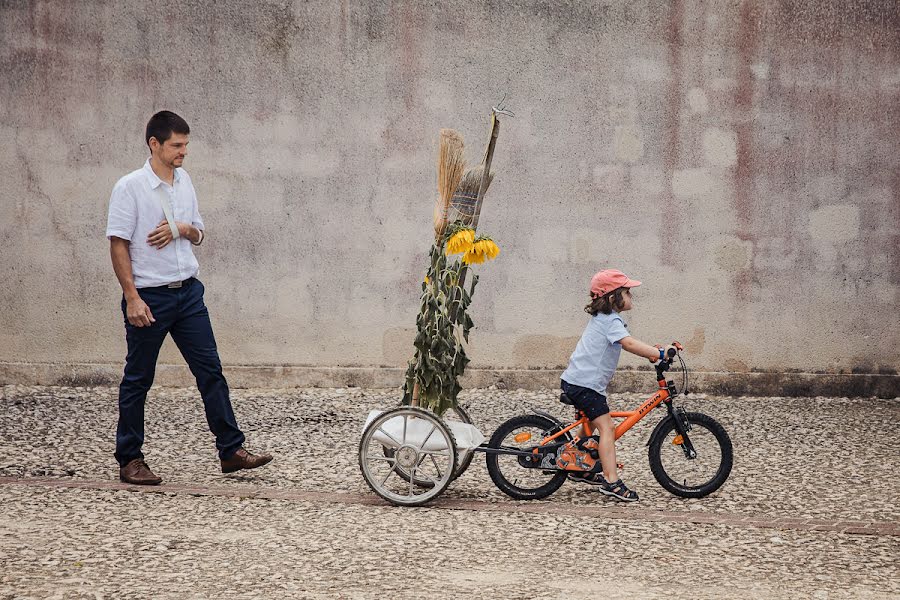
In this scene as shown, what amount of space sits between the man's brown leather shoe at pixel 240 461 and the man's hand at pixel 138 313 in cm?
85

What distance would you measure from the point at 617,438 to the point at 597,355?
42 centimetres

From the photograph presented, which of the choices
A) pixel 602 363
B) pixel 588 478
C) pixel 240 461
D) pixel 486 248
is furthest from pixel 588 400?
pixel 240 461

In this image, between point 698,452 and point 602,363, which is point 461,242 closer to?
point 602,363

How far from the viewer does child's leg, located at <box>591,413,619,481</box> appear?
517cm

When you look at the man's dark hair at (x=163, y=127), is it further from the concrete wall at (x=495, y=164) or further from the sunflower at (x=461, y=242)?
the concrete wall at (x=495, y=164)

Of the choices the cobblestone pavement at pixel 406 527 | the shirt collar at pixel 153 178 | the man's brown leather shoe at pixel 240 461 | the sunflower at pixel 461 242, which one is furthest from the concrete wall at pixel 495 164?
the sunflower at pixel 461 242

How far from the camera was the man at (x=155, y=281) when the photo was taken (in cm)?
532

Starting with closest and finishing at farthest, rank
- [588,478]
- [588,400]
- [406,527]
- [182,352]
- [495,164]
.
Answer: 1. [406,527]
2. [588,400]
3. [588,478]
4. [182,352]
5. [495,164]

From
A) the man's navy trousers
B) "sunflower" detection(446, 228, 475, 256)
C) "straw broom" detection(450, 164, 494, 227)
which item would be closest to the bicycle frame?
"sunflower" detection(446, 228, 475, 256)

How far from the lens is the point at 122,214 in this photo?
17.4 feet

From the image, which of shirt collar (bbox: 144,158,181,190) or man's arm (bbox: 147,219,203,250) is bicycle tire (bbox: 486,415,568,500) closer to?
man's arm (bbox: 147,219,203,250)

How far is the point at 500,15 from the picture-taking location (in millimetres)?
7969

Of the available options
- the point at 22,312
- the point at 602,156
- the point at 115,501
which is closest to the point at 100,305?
the point at 22,312

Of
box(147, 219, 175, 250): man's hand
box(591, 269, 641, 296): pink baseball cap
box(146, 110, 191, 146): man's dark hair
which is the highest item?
box(146, 110, 191, 146): man's dark hair
